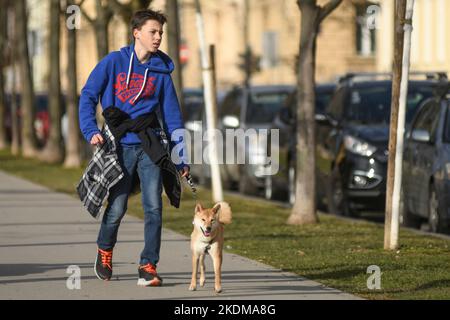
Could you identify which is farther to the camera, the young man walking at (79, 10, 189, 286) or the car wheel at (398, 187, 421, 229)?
the car wheel at (398, 187, 421, 229)

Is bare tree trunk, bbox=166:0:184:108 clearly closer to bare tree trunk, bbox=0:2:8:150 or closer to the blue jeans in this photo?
the blue jeans

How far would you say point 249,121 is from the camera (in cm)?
2592

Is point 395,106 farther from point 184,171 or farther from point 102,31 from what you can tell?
point 102,31

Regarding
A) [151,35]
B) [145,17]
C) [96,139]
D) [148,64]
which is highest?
[145,17]

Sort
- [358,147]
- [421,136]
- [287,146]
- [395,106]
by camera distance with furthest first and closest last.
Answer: [287,146] → [358,147] → [421,136] → [395,106]

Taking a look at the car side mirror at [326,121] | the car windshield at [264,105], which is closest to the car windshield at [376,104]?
the car side mirror at [326,121]

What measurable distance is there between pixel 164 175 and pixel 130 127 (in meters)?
0.49

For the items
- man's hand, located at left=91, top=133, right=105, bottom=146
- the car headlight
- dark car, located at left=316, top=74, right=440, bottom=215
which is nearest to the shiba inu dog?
man's hand, located at left=91, top=133, right=105, bottom=146

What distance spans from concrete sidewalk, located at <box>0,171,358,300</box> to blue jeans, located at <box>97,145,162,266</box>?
1.04 ft

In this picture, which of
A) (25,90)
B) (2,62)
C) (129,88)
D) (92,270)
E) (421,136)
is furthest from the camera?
(2,62)

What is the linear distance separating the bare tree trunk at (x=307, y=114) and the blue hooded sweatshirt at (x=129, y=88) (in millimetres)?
6561

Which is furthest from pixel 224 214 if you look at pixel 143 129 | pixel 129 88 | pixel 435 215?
pixel 435 215

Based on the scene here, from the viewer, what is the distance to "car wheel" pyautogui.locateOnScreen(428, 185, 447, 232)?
16.9m

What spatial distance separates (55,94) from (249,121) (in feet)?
36.8
